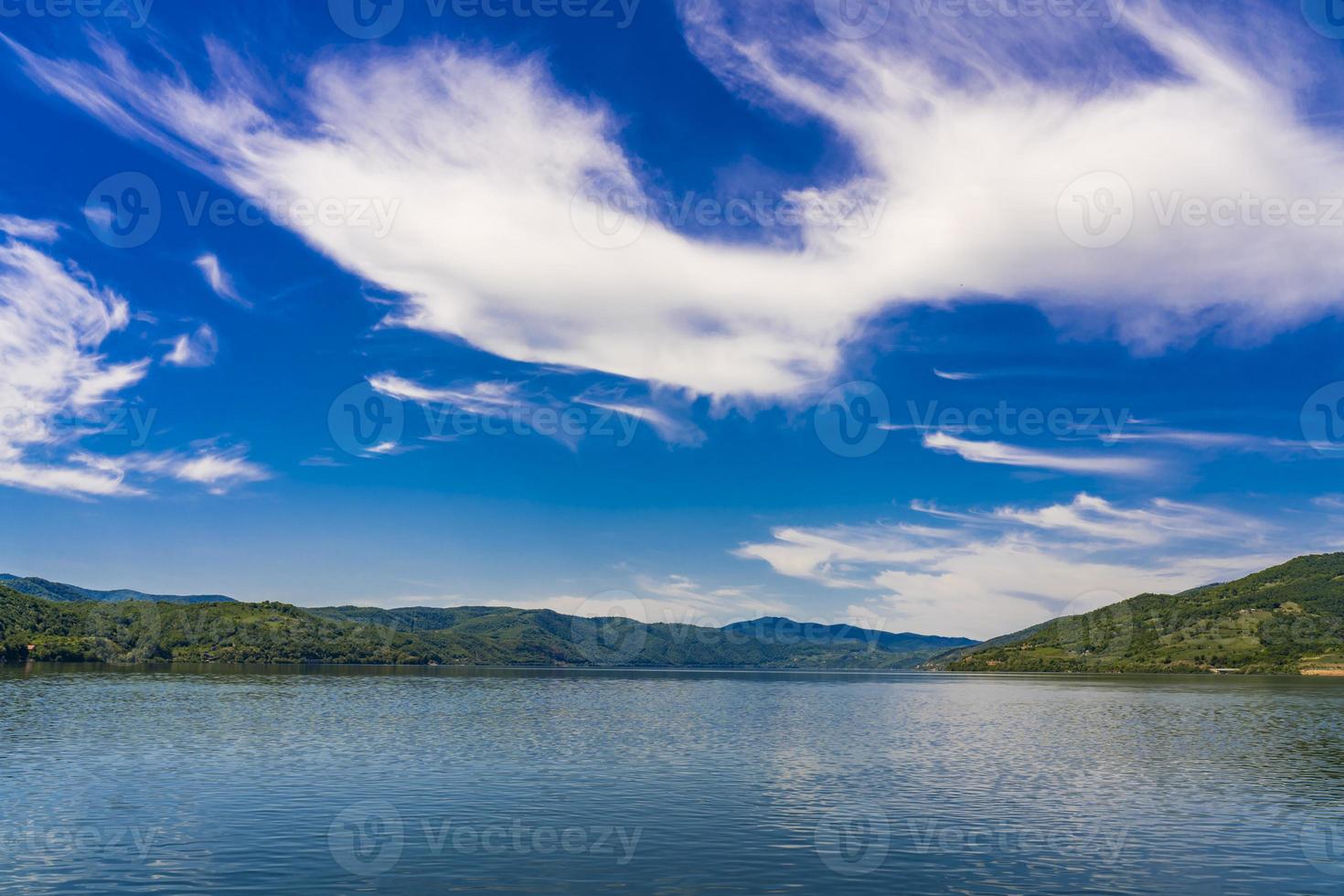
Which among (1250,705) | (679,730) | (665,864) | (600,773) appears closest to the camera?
(665,864)

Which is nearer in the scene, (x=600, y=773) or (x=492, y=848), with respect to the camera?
(x=492, y=848)

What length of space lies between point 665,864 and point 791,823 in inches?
462

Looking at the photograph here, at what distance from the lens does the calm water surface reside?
36375 mm

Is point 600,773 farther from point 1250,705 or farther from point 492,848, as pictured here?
point 1250,705

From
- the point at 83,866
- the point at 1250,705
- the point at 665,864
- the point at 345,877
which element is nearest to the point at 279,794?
the point at 83,866

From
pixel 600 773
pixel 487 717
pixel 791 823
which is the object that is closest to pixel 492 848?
pixel 791 823

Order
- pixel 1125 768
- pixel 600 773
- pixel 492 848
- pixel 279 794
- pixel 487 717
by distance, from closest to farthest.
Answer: pixel 492 848 → pixel 279 794 → pixel 600 773 → pixel 1125 768 → pixel 487 717

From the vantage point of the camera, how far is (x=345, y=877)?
3528cm

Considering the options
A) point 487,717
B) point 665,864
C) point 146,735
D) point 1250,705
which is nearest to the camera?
point 665,864

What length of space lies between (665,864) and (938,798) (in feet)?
84.4

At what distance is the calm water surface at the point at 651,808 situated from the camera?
36.4 m

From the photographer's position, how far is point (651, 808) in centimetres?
5094

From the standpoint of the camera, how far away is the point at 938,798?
184 ft

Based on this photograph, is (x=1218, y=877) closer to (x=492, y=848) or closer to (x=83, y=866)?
(x=492, y=848)
